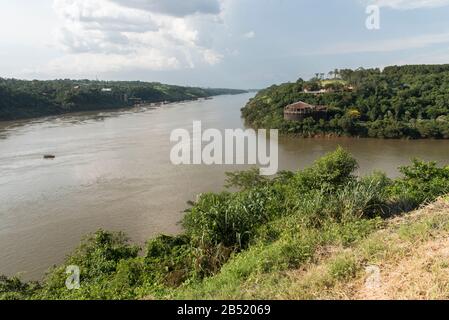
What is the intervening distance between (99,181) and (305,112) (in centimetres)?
1982

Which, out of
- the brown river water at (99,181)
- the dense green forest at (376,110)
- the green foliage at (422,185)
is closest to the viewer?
the green foliage at (422,185)

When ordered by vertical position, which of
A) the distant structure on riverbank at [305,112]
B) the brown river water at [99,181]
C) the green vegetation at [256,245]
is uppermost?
the distant structure on riverbank at [305,112]

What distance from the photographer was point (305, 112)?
33.3 m

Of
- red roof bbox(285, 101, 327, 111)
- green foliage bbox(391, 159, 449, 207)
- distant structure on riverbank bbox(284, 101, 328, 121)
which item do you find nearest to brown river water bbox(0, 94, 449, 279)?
distant structure on riverbank bbox(284, 101, 328, 121)

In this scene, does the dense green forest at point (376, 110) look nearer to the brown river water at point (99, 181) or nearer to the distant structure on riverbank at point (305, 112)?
the distant structure on riverbank at point (305, 112)

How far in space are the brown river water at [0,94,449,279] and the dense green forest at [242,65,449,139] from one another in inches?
54.6

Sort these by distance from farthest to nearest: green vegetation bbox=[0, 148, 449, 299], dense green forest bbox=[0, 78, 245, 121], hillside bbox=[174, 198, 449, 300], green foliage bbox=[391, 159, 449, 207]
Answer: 1. dense green forest bbox=[0, 78, 245, 121]
2. green foliage bbox=[391, 159, 449, 207]
3. green vegetation bbox=[0, 148, 449, 299]
4. hillside bbox=[174, 198, 449, 300]

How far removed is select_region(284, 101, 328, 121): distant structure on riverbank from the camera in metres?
33.2

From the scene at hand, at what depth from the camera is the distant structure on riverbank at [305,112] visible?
33.2 m

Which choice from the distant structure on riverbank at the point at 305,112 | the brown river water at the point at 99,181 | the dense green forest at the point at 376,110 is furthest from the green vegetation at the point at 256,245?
the distant structure on riverbank at the point at 305,112

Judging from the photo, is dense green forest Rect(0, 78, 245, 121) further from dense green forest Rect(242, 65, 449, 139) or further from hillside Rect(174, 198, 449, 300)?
hillside Rect(174, 198, 449, 300)

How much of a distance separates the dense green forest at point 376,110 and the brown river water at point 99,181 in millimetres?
1388
